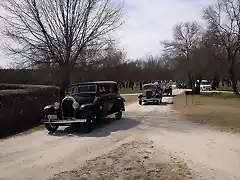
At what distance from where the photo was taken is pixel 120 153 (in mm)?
10039

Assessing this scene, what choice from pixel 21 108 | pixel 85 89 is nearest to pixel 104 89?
pixel 85 89

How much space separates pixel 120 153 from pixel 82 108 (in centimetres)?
530

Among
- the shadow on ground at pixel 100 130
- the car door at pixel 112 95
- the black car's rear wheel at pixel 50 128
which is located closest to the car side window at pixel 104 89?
the car door at pixel 112 95

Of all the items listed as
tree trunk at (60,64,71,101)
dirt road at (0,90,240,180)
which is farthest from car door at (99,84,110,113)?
tree trunk at (60,64,71,101)

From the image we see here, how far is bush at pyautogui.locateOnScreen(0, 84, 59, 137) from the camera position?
15.5 m

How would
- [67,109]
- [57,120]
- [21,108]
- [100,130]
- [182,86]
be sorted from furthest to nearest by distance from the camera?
[182,86]
[21,108]
[67,109]
[100,130]
[57,120]

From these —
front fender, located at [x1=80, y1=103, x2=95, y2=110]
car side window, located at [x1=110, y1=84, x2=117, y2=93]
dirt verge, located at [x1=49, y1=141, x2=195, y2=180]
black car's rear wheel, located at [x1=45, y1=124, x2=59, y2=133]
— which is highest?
car side window, located at [x1=110, y1=84, x2=117, y2=93]

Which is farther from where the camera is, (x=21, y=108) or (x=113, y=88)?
(x=113, y=88)

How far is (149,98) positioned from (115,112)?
1482 centimetres

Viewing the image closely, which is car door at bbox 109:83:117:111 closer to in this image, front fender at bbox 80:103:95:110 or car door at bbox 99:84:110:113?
car door at bbox 99:84:110:113

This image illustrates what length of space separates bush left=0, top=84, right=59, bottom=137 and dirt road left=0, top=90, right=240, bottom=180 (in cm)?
166

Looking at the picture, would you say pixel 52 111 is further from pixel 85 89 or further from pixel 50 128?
pixel 85 89

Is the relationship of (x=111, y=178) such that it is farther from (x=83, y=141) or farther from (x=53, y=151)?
(x=83, y=141)

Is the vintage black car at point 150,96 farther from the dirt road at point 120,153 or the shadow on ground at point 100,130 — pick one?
the dirt road at point 120,153
